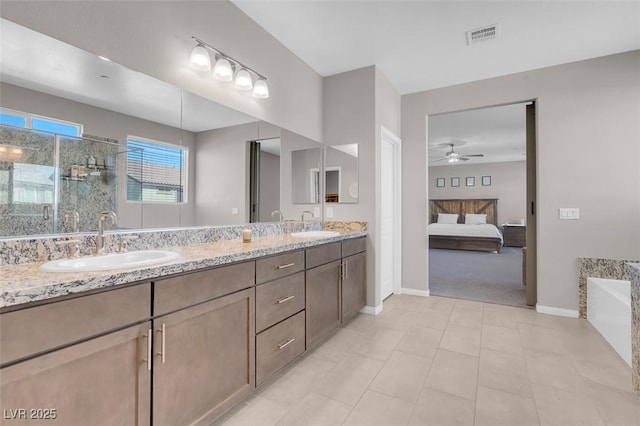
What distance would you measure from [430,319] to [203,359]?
7.80ft

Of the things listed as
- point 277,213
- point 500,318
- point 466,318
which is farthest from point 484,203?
point 277,213

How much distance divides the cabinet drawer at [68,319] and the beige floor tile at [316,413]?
3.21ft

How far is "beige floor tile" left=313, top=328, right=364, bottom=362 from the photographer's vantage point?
2.29 meters

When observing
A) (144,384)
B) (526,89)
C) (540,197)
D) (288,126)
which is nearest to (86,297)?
(144,384)

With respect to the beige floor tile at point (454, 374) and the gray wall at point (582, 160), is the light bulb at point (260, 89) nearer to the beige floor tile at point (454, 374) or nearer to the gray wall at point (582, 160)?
the beige floor tile at point (454, 374)

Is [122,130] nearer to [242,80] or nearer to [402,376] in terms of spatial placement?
[242,80]

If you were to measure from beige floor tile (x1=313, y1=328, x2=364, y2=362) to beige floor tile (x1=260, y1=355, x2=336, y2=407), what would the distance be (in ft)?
0.26

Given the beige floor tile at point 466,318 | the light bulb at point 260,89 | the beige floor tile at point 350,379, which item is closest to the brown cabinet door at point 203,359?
the beige floor tile at point 350,379

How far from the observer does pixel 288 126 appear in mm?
2916

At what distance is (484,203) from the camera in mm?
9734

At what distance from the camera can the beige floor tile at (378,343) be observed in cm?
231

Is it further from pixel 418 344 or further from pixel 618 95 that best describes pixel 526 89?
pixel 418 344

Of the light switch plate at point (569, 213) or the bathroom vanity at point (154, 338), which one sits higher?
the light switch plate at point (569, 213)

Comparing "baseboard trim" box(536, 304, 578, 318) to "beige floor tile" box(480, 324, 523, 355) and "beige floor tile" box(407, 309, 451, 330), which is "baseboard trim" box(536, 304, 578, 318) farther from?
"beige floor tile" box(407, 309, 451, 330)
